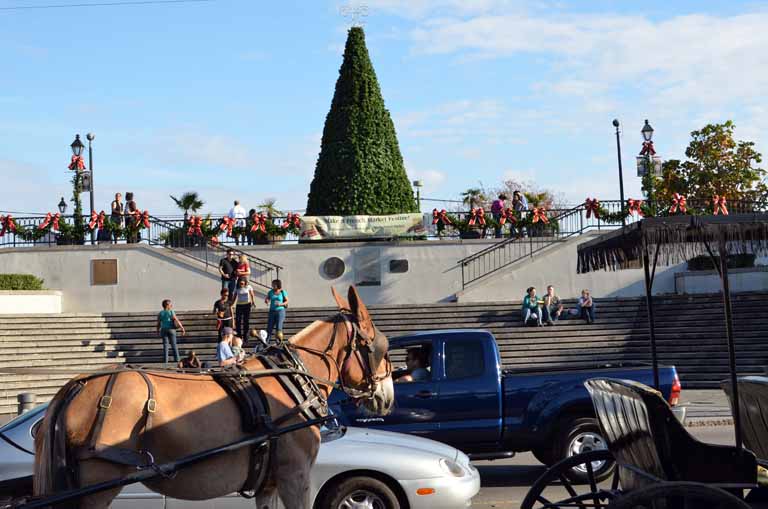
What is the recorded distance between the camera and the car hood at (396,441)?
8.87 meters

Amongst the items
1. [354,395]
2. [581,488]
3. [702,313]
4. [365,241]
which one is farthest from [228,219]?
[354,395]

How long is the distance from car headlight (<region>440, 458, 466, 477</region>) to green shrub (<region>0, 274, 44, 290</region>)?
81.6 feet

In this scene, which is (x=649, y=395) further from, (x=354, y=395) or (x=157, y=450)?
(x=157, y=450)

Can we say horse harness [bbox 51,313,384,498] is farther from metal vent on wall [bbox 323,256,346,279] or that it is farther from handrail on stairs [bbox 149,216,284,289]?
handrail on stairs [bbox 149,216,284,289]

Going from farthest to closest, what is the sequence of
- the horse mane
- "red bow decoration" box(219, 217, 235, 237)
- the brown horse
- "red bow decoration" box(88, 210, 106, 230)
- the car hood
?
"red bow decoration" box(219, 217, 235, 237)
"red bow decoration" box(88, 210, 106, 230)
the car hood
the horse mane
the brown horse

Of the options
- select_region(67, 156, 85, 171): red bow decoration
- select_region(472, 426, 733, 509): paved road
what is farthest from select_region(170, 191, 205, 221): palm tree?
select_region(472, 426, 733, 509): paved road

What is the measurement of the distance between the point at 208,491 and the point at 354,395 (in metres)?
1.55

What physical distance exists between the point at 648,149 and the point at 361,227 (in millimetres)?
10673

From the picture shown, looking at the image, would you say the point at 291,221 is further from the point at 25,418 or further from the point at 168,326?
the point at 25,418

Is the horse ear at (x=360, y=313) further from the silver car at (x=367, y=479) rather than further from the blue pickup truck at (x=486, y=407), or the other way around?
the blue pickup truck at (x=486, y=407)

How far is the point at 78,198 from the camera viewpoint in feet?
113

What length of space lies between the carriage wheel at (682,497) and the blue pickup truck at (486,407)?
6.26 meters

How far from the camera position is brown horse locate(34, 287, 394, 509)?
18.6ft

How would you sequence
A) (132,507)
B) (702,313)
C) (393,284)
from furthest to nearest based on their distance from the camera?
(393,284)
(702,313)
(132,507)
